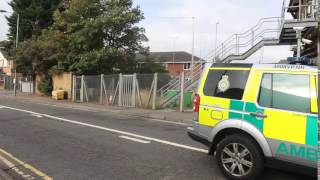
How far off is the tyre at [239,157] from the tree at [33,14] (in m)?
37.6

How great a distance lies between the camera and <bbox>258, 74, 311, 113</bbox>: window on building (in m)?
5.75

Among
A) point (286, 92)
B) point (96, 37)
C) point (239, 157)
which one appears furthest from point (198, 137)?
point (96, 37)

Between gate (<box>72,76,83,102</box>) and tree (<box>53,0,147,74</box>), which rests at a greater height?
tree (<box>53,0,147,74</box>)

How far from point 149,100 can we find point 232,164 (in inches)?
595

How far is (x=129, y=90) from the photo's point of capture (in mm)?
22984

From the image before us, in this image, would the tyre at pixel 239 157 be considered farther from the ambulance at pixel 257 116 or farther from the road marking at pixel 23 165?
the road marking at pixel 23 165

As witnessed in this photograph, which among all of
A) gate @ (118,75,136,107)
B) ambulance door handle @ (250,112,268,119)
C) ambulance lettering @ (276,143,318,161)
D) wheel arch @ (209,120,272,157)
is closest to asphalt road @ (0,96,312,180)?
wheel arch @ (209,120,272,157)

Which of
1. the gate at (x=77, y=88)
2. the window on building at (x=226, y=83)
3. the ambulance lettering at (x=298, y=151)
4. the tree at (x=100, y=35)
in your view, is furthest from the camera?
the gate at (x=77, y=88)

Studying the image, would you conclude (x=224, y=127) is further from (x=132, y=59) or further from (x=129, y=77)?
(x=132, y=59)

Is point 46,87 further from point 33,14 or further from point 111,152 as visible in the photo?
point 111,152

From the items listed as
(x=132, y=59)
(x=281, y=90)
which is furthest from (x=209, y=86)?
(x=132, y=59)

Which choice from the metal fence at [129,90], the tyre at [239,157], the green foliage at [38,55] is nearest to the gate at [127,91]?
the metal fence at [129,90]

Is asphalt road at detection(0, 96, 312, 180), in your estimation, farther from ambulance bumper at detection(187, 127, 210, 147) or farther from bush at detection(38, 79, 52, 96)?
bush at detection(38, 79, 52, 96)

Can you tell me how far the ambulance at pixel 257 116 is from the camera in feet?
18.6
